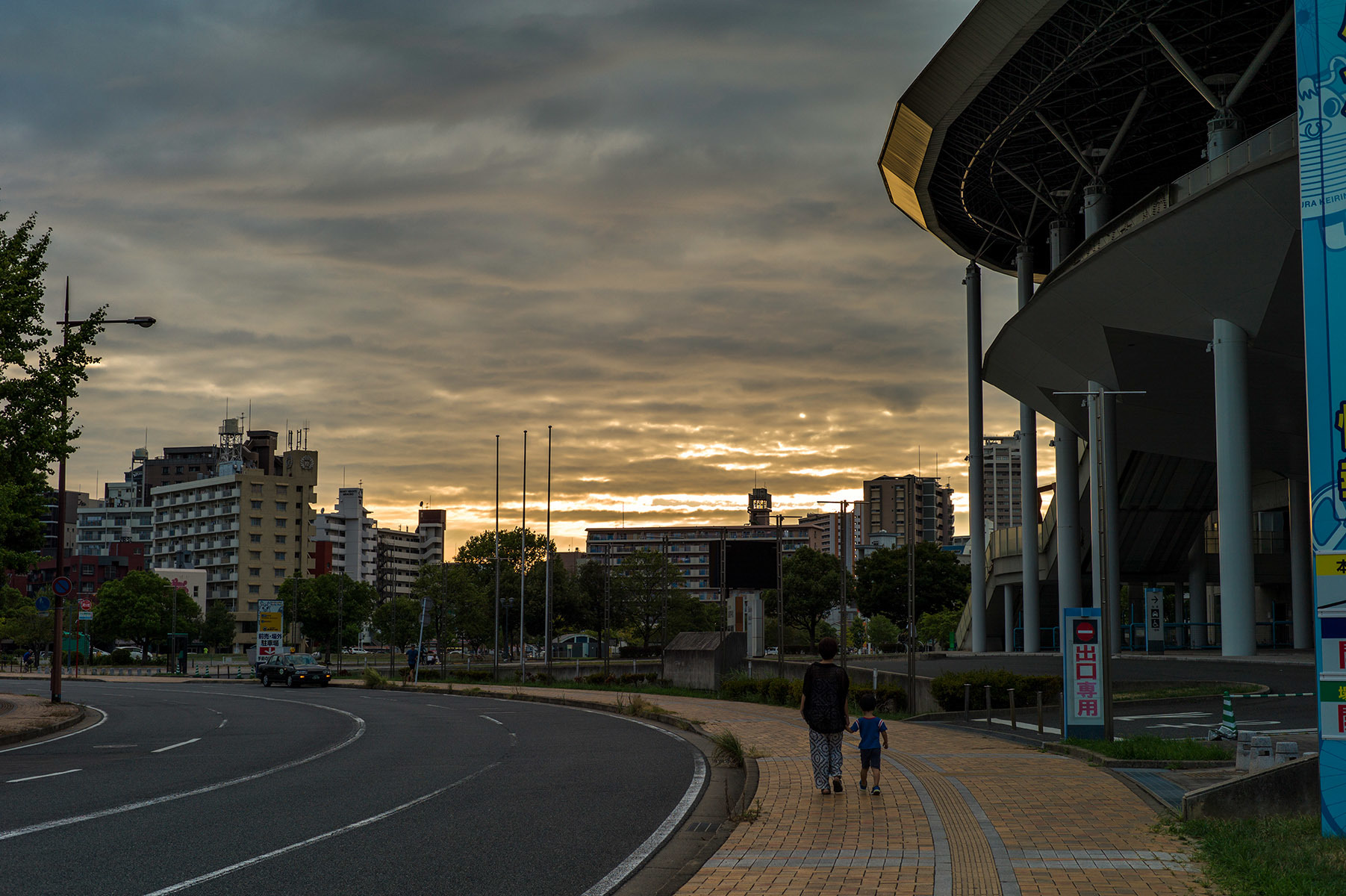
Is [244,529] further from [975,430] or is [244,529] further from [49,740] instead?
[49,740]

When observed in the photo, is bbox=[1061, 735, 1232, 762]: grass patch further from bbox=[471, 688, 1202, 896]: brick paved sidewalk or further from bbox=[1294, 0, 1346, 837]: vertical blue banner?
bbox=[1294, 0, 1346, 837]: vertical blue banner

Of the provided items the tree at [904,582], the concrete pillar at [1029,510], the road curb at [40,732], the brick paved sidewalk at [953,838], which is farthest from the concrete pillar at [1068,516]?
the tree at [904,582]

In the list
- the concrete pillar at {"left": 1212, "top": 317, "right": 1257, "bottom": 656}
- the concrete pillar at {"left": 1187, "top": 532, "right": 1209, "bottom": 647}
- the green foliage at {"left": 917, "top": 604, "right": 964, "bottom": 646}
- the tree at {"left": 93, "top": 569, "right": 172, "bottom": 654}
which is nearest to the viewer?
the concrete pillar at {"left": 1212, "top": 317, "right": 1257, "bottom": 656}

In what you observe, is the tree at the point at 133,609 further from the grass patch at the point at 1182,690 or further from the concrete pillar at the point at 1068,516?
the grass patch at the point at 1182,690

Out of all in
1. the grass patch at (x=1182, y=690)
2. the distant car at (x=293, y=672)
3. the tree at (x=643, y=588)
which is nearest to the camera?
the grass patch at (x=1182, y=690)

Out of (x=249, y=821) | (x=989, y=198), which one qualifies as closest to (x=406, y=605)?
(x=989, y=198)

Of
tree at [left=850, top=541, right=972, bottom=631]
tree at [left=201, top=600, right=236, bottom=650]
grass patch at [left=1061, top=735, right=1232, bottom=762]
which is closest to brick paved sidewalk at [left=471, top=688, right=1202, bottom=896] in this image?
grass patch at [left=1061, top=735, right=1232, bottom=762]

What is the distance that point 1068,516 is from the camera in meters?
48.0

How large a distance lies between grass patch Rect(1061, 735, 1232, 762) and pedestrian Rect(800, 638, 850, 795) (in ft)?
17.1

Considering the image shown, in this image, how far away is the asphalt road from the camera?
867cm

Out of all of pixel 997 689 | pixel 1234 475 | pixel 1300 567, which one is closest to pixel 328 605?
pixel 1300 567

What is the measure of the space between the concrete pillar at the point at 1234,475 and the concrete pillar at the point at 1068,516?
12.3m

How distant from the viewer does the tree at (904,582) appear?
3423 inches

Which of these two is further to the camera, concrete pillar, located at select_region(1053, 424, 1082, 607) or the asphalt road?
concrete pillar, located at select_region(1053, 424, 1082, 607)
